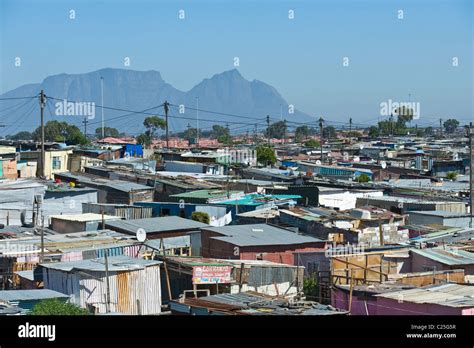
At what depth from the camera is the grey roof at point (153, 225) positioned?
1224 centimetres

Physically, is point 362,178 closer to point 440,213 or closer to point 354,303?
point 440,213

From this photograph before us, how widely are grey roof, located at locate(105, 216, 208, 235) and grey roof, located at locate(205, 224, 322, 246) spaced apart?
0.67 metres

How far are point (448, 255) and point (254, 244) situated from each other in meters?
2.57

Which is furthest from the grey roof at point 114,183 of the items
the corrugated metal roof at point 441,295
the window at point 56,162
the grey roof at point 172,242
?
the corrugated metal roof at point 441,295

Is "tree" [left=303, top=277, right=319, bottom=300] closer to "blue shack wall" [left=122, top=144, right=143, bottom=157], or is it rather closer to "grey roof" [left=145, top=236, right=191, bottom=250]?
"grey roof" [left=145, top=236, right=191, bottom=250]

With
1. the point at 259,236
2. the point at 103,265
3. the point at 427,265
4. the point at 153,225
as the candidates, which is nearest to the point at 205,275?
the point at 103,265

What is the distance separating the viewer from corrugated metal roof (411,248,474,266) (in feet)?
29.8

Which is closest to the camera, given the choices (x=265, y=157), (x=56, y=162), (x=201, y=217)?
(x=201, y=217)

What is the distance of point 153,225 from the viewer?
41.3 ft

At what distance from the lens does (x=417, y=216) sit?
14.5 meters

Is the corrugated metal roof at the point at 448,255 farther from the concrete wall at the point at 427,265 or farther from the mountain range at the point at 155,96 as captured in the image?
the mountain range at the point at 155,96
